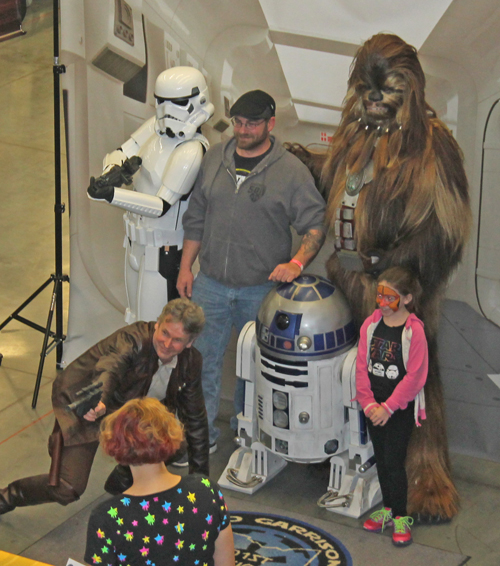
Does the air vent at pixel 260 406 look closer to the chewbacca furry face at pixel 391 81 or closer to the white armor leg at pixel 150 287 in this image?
the white armor leg at pixel 150 287

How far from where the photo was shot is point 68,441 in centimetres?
267

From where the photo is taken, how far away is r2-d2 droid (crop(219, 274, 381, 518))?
9.60 feet

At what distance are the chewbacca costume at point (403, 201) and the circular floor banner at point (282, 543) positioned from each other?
0.39m

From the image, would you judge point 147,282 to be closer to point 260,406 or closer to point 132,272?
point 132,272

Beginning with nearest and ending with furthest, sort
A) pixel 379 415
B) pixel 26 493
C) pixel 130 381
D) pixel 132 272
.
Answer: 1. pixel 130 381
2. pixel 379 415
3. pixel 26 493
4. pixel 132 272

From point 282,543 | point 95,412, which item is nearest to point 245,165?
point 95,412

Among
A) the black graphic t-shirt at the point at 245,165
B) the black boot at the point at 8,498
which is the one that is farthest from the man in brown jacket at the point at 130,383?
the black graphic t-shirt at the point at 245,165

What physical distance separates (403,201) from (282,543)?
4.46 ft

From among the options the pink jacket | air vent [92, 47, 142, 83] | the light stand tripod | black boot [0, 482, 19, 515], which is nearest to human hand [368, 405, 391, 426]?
the pink jacket

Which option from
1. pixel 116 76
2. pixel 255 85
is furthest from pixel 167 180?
pixel 116 76

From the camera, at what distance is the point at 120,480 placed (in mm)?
2943

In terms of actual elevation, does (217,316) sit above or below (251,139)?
below

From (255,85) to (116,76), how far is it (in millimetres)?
853

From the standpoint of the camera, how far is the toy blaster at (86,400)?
2365mm
